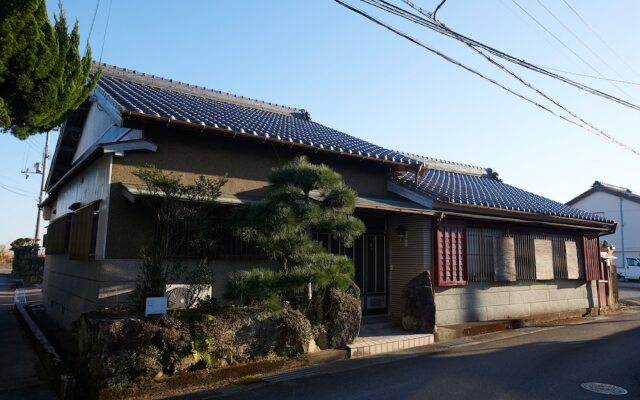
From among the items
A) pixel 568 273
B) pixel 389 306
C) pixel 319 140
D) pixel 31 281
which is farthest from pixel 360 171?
pixel 31 281

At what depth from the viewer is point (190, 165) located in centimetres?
925

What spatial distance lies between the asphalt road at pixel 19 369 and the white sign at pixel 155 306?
6.11ft

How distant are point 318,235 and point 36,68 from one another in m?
6.69

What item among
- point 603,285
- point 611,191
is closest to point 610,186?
point 611,191

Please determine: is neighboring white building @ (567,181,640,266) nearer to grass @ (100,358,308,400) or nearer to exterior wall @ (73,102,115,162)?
grass @ (100,358,308,400)

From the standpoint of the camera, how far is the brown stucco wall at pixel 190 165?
26.9ft

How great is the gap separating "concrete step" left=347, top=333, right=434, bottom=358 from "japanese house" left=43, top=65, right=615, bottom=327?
1230 mm

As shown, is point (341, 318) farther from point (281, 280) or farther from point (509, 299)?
point (509, 299)

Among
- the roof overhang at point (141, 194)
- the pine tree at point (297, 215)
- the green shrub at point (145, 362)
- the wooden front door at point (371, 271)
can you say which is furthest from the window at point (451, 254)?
the green shrub at point (145, 362)

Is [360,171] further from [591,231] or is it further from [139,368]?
[591,231]

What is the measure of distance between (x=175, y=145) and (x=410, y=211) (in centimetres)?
559

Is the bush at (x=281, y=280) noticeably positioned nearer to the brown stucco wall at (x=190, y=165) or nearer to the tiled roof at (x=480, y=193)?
the brown stucco wall at (x=190, y=165)

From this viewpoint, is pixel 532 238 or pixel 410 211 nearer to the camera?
pixel 410 211

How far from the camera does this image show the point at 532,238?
45.6ft
